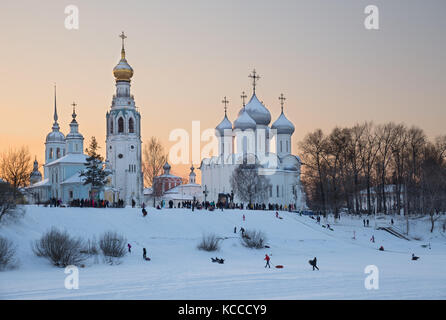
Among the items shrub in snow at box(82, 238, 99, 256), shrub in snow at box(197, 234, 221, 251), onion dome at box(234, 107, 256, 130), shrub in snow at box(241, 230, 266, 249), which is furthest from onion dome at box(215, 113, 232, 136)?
shrub in snow at box(82, 238, 99, 256)

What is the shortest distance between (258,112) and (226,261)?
43.1 meters

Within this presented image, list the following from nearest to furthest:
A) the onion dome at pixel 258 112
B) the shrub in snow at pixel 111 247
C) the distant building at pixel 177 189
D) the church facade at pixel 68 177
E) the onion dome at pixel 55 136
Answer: the shrub in snow at pixel 111 247
the church facade at pixel 68 177
the onion dome at pixel 258 112
the onion dome at pixel 55 136
the distant building at pixel 177 189

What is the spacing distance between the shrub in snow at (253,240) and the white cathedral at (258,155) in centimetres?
3003

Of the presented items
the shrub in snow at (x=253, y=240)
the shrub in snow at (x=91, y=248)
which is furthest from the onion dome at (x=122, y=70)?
the shrub in snow at (x=91, y=248)

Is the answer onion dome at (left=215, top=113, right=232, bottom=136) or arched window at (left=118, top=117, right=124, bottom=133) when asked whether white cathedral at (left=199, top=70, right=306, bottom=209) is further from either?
arched window at (left=118, top=117, right=124, bottom=133)

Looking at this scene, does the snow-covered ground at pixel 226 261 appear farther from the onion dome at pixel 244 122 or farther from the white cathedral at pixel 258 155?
the onion dome at pixel 244 122

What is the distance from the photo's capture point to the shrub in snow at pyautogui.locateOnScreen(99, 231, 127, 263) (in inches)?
1592

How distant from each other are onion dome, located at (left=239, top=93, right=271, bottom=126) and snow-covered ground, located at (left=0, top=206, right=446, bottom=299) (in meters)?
24.5

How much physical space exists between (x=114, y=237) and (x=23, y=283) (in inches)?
414

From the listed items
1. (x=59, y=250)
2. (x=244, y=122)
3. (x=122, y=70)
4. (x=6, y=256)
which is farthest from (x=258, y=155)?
(x=6, y=256)

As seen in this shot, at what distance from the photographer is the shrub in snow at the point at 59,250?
37.9 meters

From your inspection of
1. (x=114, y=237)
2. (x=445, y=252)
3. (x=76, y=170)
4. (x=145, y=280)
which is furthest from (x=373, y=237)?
(x=76, y=170)
